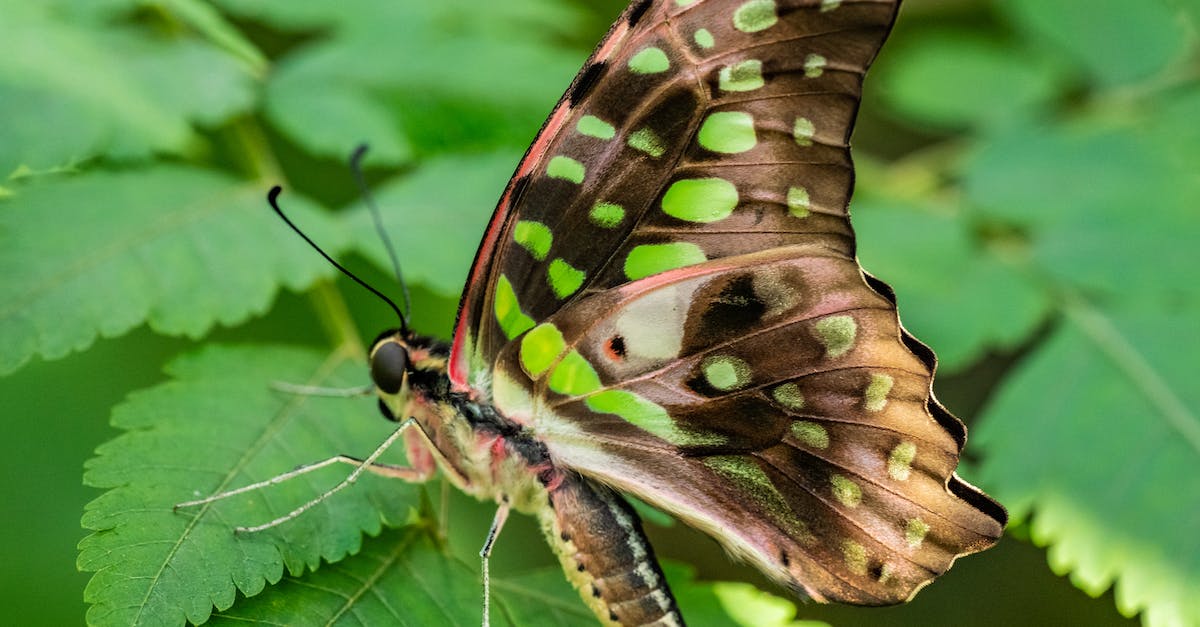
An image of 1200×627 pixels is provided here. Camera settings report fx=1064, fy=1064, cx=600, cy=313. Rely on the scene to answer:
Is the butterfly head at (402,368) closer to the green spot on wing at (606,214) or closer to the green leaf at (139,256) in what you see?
the green leaf at (139,256)

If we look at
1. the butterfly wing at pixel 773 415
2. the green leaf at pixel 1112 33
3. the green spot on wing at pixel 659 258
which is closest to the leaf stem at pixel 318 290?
the butterfly wing at pixel 773 415

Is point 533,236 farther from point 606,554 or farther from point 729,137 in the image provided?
point 606,554

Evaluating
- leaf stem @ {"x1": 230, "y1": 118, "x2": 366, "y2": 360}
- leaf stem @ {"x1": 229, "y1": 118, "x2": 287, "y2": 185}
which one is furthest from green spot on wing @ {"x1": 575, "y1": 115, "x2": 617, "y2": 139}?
leaf stem @ {"x1": 229, "y1": 118, "x2": 287, "y2": 185}

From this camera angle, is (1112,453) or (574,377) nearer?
(574,377)

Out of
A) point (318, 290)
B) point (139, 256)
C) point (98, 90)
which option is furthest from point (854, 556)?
point (98, 90)

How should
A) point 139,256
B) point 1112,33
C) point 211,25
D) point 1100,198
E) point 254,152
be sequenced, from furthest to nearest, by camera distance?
point 1112,33 → point 1100,198 → point 254,152 → point 211,25 → point 139,256

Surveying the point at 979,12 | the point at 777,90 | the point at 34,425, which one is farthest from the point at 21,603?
the point at 979,12

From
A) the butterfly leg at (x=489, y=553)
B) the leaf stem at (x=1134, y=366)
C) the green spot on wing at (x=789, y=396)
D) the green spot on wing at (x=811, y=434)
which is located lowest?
the leaf stem at (x=1134, y=366)

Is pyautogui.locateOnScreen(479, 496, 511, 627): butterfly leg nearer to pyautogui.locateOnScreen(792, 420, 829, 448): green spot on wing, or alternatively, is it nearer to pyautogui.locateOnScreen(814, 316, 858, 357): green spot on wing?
pyautogui.locateOnScreen(792, 420, 829, 448): green spot on wing
